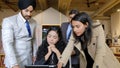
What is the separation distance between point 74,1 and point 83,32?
6959 millimetres

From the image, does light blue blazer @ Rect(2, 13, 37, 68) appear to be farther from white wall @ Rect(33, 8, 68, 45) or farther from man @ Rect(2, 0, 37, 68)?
white wall @ Rect(33, 8, 68, 45)

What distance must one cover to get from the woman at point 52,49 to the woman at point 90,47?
313mm

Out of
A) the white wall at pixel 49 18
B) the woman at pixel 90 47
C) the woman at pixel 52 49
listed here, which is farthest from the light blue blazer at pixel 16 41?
the white wall at pixel 49 18

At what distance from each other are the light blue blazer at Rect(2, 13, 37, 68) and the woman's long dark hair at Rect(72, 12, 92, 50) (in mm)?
516

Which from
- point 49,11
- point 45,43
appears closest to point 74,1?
point 49,11

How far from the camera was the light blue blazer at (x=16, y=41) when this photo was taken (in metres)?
1.87

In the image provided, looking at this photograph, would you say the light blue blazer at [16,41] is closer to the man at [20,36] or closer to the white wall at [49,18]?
the man at [20,36]

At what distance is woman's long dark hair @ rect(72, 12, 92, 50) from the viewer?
5.53ft

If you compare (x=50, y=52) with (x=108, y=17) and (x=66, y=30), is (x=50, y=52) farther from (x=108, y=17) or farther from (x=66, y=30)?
(x=108, y=17)

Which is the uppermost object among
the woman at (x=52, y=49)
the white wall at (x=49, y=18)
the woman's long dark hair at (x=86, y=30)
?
the white wall at (x=49, y=18)

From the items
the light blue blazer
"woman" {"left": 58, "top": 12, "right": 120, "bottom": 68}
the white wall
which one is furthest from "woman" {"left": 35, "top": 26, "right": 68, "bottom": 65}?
the white wall

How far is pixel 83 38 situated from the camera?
68.6 inches

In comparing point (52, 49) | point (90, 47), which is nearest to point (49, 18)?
point (52, 49)

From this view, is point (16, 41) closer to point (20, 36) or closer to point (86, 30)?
point (20, 36)
